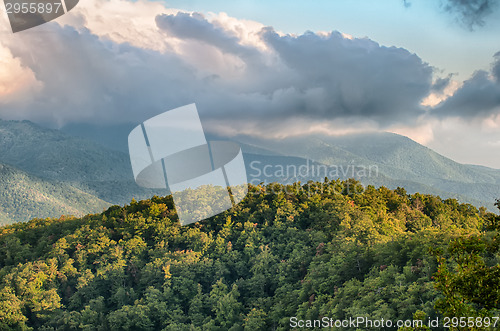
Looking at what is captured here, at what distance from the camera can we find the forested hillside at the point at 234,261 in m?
42.6

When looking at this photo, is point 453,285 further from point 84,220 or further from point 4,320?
point 84,220

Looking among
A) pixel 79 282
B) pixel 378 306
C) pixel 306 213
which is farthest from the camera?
pixel 306 213

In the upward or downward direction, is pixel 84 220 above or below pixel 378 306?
below

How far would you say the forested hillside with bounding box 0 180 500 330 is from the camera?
4262cm

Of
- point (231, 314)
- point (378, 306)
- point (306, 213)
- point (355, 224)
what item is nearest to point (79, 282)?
point (231, 314)

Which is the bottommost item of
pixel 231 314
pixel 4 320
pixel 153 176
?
pixel 4 320

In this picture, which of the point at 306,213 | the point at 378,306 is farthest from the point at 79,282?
the point at 378,306

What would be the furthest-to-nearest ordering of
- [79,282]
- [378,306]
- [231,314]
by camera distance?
[79,282]
[231,314]
[378,306]

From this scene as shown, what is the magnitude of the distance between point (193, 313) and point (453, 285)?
128ft

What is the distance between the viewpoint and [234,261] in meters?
58.9

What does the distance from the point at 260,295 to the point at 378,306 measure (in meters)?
19.7

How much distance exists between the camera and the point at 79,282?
189 feet

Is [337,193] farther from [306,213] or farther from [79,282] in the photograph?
[79,282]

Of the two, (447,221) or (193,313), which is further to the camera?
(447,221)
